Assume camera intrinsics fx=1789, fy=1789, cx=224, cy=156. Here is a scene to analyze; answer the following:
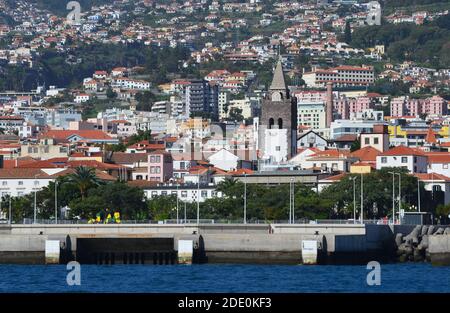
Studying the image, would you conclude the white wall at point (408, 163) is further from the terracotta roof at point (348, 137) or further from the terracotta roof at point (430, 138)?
the terracotta roof at point (430, 138)

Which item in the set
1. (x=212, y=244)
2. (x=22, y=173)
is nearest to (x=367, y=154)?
(x=22, y=173)

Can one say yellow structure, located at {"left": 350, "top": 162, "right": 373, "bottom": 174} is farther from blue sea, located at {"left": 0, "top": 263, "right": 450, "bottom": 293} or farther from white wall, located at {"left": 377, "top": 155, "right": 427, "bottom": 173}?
blue sea, located at {"left": 0, "top": 263, "right": 450, "bottom": 293}

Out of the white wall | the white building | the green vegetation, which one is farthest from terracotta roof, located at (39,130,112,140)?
the green vegetation

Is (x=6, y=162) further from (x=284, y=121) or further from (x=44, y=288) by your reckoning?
(x=44, y=288)

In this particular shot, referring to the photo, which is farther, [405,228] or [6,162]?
[6,162]

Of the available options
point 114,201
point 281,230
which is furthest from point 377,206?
point 281,230

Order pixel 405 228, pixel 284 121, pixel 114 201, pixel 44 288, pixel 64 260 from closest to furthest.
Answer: pixel 44 288 → pixel 64 260 → pixel 405 228 → pixel 114 201 → pixel 284 121
